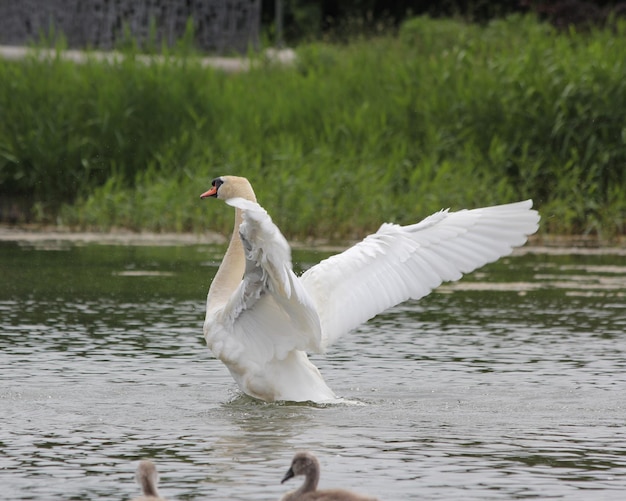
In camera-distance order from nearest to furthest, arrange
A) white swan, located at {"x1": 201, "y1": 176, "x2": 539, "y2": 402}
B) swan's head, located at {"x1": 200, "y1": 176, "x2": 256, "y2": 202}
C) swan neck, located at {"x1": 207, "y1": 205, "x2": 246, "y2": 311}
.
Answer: white swan, located at {"x1": 201, "y1": 176, "x2": 539, "y2": 402} → swan neck, located at {"x1": 207, "y1": 205, "x2": 246, "y2": 311} → swan's head, located at {"x1": 200, "y1": 176, "x2": 256, "y2": 202}

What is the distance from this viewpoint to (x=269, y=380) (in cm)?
803

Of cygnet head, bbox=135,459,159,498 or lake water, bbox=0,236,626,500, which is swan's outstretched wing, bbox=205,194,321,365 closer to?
lake water, bbox=0,236,626,500

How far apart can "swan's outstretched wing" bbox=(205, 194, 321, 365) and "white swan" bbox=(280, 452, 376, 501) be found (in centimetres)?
146

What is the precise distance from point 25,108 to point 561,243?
5912 millimetres

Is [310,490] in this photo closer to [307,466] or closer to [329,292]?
[307,466]

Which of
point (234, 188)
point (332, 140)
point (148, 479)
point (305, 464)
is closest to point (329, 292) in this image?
point (234, 188)

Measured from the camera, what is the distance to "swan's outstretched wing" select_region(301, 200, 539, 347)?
8086 mm

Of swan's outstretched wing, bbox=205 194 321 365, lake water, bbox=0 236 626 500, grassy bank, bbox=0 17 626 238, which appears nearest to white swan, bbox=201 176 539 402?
swan's outstretched wing, bbox=205 194 321 365

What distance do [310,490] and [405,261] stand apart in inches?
117

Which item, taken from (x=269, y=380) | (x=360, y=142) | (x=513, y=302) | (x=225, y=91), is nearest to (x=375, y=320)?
(x=513, y=302)

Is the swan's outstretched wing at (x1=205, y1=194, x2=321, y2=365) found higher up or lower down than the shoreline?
higher up

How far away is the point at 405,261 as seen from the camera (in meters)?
8.20

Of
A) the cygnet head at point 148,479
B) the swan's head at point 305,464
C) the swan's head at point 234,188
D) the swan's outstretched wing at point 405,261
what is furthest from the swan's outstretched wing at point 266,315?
the cygnet head at point 148,479

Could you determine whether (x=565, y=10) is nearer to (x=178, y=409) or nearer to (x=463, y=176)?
(x=463, y=176)
